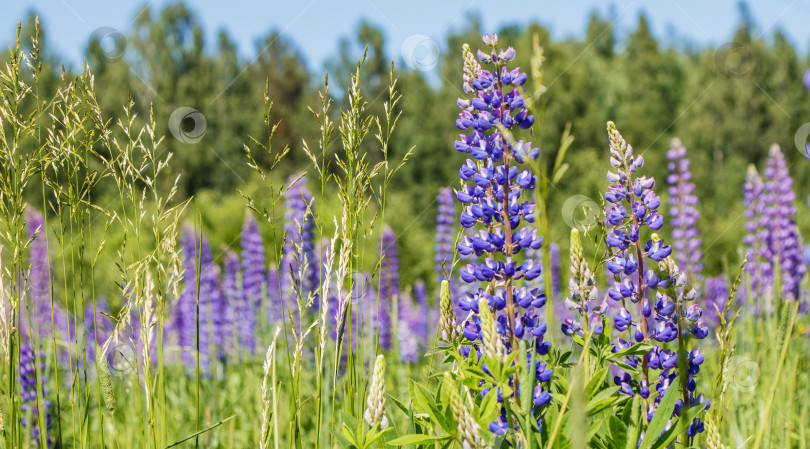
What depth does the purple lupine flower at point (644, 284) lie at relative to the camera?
1492 millimetres

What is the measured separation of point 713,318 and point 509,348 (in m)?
5.62

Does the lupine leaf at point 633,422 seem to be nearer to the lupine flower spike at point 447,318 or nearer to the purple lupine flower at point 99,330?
the lupine flower spike at point 447,318

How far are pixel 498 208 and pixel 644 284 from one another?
1.23ft

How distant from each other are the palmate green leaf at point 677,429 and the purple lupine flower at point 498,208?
0.80 ft

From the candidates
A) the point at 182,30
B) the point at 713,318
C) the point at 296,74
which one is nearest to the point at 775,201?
the point at 713,318

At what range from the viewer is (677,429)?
1271 millimetres

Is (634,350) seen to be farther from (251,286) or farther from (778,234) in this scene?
(251,286)

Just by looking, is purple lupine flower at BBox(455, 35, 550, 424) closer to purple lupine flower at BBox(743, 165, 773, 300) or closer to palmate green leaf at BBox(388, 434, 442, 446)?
palmate green leaf at BBox(388, 434, 442, 446)

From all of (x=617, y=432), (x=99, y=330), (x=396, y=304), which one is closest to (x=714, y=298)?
(x=396, y=304)

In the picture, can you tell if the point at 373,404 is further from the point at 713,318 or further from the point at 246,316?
the point at 713,318

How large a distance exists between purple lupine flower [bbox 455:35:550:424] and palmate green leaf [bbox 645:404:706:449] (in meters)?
0.24

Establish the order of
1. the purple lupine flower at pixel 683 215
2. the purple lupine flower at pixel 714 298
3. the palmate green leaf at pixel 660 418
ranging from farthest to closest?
the purple lupine flower at pixel 714 298 < the purple lupine flower at pixel 683 215 < the palmate green leaf at pixel 660 418

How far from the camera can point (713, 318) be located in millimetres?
6367

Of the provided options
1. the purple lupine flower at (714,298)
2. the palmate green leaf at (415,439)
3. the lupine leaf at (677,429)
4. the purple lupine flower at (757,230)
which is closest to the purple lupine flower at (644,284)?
the lupine leaf at (677,429)
